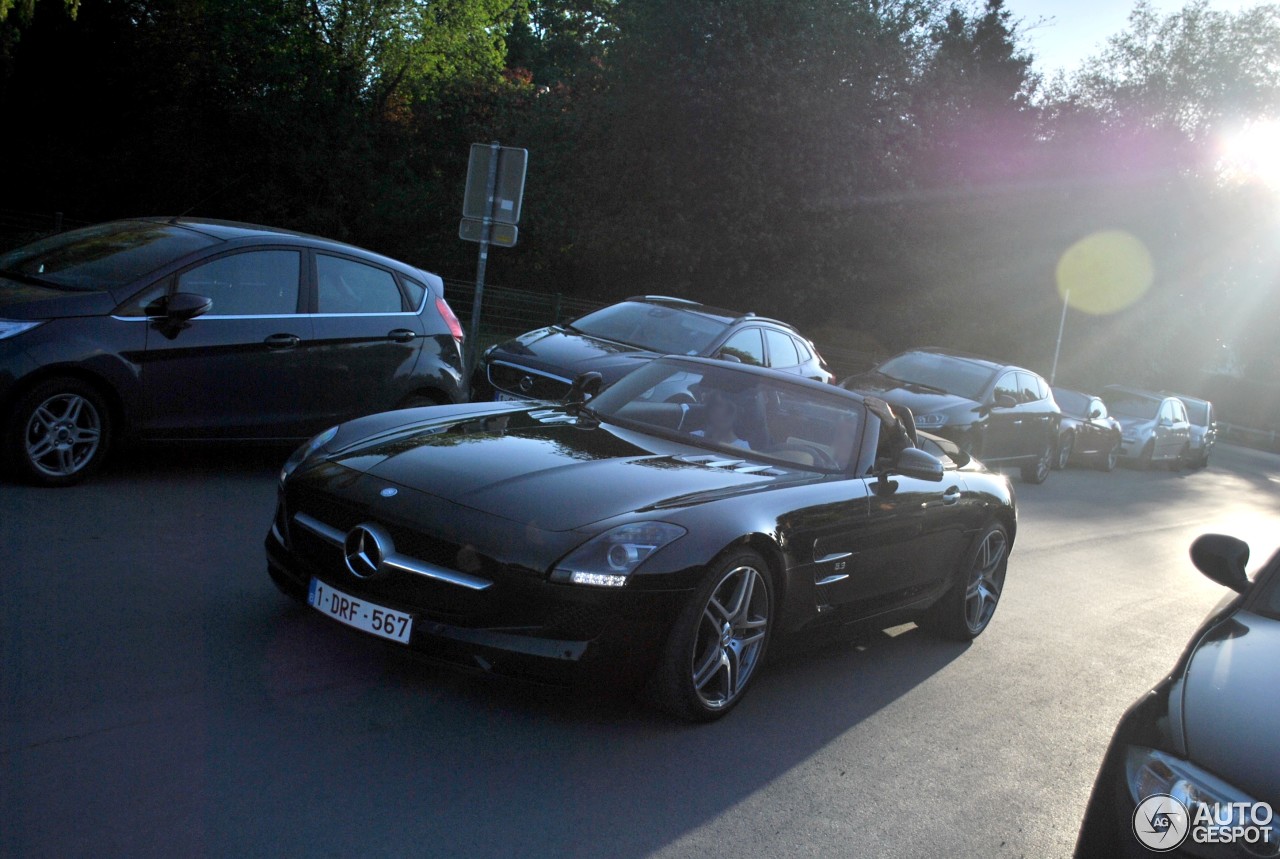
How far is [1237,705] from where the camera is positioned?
3328 millimetres

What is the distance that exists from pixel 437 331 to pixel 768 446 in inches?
172

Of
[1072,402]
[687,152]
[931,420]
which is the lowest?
[1072,402]

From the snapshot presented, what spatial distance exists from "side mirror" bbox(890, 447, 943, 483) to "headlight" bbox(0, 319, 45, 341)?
4921 millimetres

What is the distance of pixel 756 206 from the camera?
88.4 feet

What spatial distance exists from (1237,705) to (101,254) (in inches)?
280

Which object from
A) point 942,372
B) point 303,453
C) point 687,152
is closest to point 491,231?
point 942,372

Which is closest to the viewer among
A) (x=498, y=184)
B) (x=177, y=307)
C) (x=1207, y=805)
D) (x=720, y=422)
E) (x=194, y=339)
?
(x=1207, y=805)

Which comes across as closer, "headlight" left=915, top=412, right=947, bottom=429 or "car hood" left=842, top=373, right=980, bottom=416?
"headlight" left=915, top=412, right=947, bottom=429

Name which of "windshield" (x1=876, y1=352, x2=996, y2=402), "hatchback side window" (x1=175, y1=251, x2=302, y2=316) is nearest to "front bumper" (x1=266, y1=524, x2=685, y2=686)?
"hatchback side window" (x1=175, y1=251, x2=302, y2=316)

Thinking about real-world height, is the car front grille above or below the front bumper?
below

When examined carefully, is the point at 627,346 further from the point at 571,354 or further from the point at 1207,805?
the point at 1207,805

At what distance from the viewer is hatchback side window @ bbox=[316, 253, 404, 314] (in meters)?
8.83

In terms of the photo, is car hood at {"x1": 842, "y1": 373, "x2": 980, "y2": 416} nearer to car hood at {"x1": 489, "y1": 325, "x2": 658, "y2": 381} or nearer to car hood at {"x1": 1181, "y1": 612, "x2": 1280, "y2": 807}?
car hood at {"x1": 489, "y1": 325, "x2": 658, "y2": 381}

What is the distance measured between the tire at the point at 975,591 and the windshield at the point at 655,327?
5.53 meters
